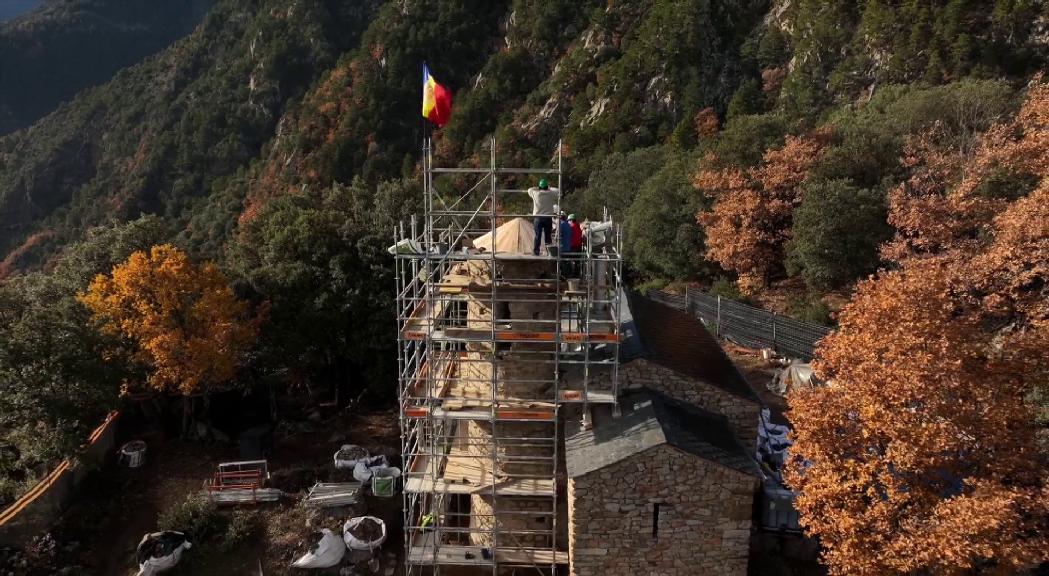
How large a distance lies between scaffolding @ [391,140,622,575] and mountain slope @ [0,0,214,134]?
169617 mm

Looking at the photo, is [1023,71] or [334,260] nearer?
[334,260]

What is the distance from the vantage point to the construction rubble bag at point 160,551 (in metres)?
17.0

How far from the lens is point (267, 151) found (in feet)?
312

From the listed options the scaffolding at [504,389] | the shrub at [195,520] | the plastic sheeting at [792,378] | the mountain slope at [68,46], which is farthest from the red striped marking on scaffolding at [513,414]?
the mountain slope at [68,46]

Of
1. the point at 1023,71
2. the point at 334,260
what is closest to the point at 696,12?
the point at 1023,71

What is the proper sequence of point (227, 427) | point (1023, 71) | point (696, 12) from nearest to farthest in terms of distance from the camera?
point (227, 427), point (1023, 71), point (696, 12)

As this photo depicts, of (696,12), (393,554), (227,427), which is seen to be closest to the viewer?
(393,554)

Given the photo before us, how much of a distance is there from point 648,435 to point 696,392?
139 inches

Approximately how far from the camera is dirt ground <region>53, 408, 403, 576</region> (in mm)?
17875

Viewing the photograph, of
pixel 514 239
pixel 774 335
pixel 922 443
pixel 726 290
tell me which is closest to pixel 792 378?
pixel 774 335

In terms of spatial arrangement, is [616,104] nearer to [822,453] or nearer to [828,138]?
[828,138]

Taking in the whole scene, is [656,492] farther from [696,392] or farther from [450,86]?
[450,86]

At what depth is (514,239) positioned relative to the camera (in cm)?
1612

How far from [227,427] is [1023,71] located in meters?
53.6
